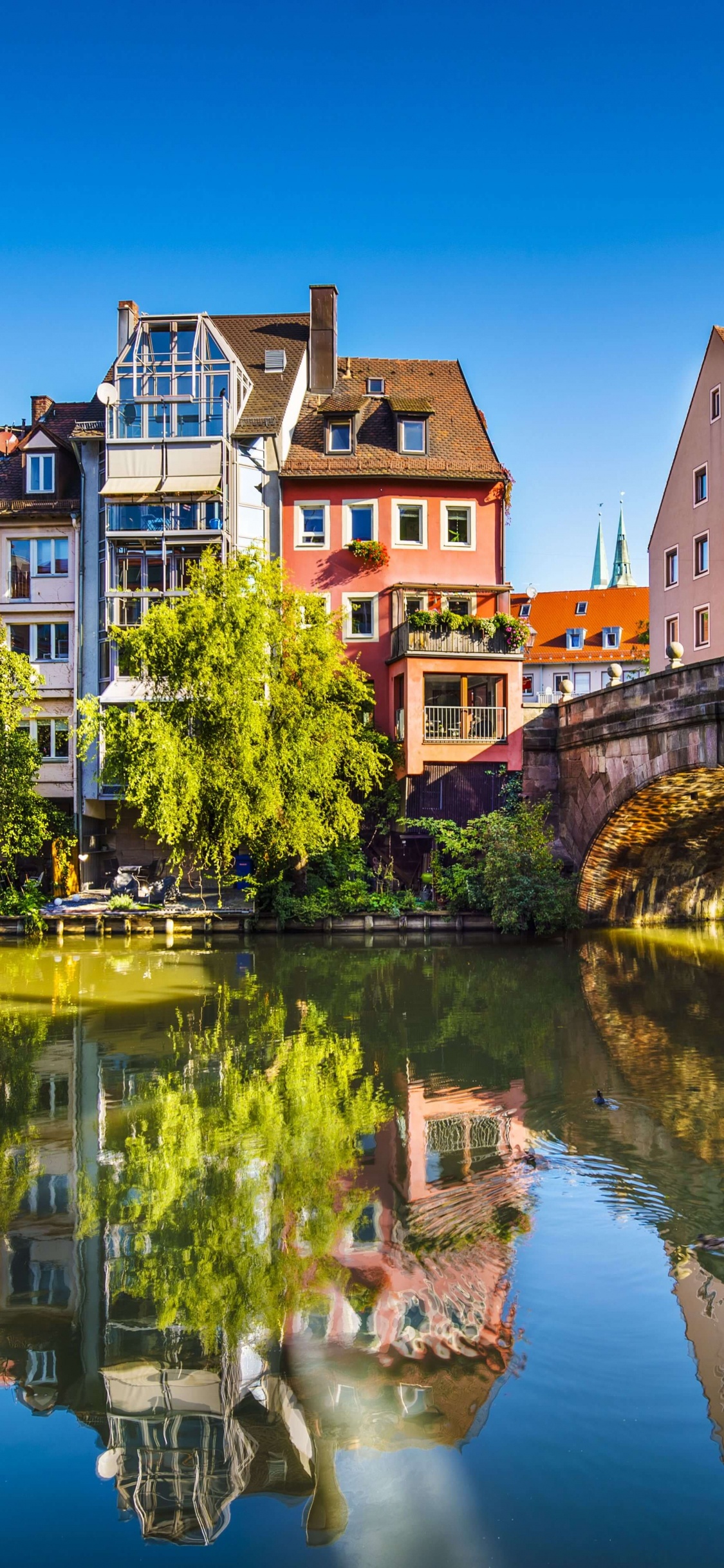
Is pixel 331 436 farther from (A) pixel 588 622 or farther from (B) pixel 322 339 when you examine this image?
(A) pixel 588 622

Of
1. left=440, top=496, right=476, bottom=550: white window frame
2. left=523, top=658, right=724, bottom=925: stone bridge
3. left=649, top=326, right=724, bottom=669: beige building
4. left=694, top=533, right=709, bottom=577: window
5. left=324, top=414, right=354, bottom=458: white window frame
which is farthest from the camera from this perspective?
left=694, top=533, right=709, bottom=577: window

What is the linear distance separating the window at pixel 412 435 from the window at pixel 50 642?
1215 centimetres

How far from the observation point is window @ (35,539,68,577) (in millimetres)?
34688

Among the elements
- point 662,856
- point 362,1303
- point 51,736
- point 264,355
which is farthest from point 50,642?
point 362,1303

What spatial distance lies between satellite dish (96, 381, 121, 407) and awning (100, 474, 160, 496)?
2.18m

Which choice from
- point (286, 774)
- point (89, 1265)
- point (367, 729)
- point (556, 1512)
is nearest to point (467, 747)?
point (367, 729)

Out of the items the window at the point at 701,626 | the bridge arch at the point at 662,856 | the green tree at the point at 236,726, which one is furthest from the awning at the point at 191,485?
the window at the point at 701,626

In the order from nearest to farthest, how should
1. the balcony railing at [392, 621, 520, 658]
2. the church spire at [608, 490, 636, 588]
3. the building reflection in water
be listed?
the building reflection in water → the balcony railing at [392, 621, 520, 658] → the church spire at [608, 490, 636, 588]

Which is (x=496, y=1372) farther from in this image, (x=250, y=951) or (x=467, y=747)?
(x=467, y=747)

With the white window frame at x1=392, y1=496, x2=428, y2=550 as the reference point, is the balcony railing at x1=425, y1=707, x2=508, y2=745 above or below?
below

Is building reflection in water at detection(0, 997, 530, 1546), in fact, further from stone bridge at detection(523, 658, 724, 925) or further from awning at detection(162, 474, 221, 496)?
awning at detection(162, 474, 221, 496)

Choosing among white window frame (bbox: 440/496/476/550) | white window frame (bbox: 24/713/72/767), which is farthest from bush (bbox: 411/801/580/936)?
white window frame (bbox: 24/713/72/767)

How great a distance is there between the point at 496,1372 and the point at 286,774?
21.4 meters

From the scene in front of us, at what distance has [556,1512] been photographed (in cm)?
595
